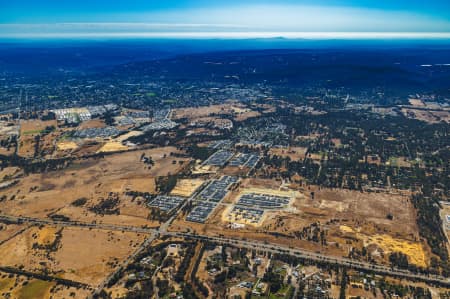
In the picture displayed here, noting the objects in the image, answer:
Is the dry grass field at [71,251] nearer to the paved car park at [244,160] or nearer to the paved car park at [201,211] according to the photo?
the paved car park at [201,211]

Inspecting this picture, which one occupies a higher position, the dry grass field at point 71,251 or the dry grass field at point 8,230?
the dry grass field at point 71,251

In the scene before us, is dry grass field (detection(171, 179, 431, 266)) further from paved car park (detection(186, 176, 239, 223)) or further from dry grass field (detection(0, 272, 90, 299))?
dry grass field (detection(0, 272, 90, 299))

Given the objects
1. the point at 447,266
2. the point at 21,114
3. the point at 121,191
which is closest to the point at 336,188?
the point at 447,266

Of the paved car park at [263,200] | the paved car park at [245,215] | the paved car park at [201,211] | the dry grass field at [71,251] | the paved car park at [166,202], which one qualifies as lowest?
the dry grass field at [71,251]

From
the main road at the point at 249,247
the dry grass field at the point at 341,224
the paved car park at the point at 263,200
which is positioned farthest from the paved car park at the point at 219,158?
the main road at the point at 249,247

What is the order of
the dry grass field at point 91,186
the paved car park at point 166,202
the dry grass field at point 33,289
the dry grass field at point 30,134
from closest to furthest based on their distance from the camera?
the dry grass field at point 33,289, the paved car park at point 166,202, the dry grass field at point 91,186, the dry grass field at point 30,134

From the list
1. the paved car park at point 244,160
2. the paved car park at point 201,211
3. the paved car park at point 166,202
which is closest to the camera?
the paved car park at point 201,211

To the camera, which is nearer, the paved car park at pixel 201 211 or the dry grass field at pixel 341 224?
the dry grass field at pixel 341 224
